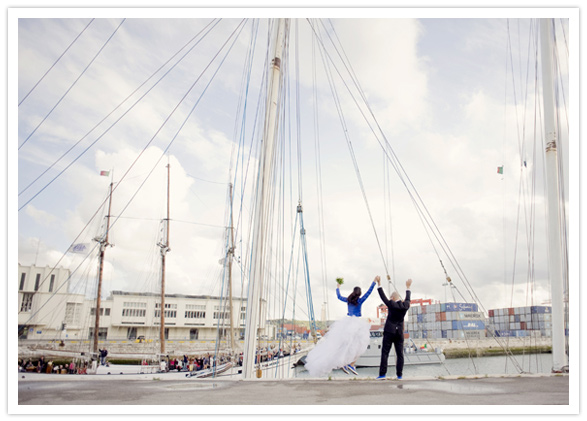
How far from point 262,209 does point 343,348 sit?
108 inches

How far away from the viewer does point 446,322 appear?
74125 mm

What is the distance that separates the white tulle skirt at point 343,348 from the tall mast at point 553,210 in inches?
151

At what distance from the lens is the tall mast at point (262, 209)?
675cm

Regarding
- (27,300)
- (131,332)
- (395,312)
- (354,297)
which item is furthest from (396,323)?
(131,332)

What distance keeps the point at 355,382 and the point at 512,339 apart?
72.1 meters

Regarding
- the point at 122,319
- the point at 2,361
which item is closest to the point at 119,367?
the point at 122,319

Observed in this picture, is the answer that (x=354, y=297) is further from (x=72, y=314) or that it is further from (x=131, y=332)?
(x=131, y=332)

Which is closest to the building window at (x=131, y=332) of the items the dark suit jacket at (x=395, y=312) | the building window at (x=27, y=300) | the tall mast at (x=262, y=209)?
the building window at (x=27, y=300)

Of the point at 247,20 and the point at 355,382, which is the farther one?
the point at 247,20

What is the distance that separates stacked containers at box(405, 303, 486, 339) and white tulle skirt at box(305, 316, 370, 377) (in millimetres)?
69220

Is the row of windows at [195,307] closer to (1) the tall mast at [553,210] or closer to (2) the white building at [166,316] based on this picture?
(2) the white building at [166,316]

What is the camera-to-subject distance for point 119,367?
100ft

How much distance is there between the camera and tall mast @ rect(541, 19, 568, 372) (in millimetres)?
7605
